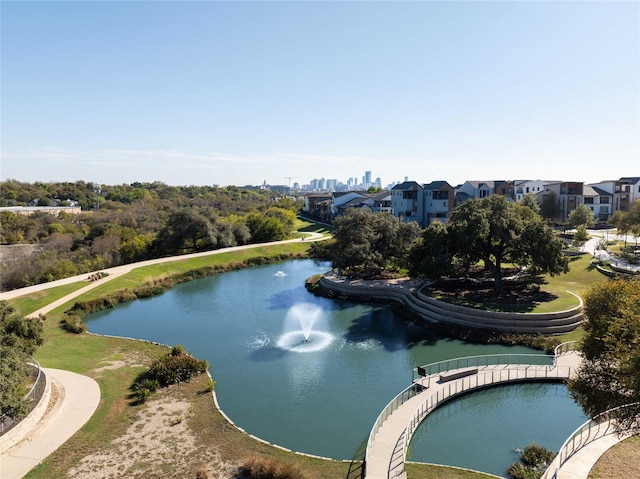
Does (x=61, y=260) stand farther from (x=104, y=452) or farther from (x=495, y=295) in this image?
(x=495, y=295)

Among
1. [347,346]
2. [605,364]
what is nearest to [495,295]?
[347,346]

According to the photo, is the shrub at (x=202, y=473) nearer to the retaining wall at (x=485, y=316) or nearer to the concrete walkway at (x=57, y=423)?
the concrete walkway at (x=57, y=423)

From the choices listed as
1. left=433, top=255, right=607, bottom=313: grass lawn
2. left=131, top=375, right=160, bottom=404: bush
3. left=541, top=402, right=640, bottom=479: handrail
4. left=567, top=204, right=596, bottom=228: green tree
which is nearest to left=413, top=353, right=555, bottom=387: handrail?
left=433, top=255, right=607, bottom=313: grass lawn

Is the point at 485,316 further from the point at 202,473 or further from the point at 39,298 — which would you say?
the point at 39,298

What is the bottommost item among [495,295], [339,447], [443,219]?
[339,447]

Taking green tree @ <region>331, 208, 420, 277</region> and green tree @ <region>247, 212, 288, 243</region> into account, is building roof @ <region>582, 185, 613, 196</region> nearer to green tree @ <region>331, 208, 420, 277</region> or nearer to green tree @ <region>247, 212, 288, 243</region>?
green tree @ <region>331, 208, 420, 277</region>
